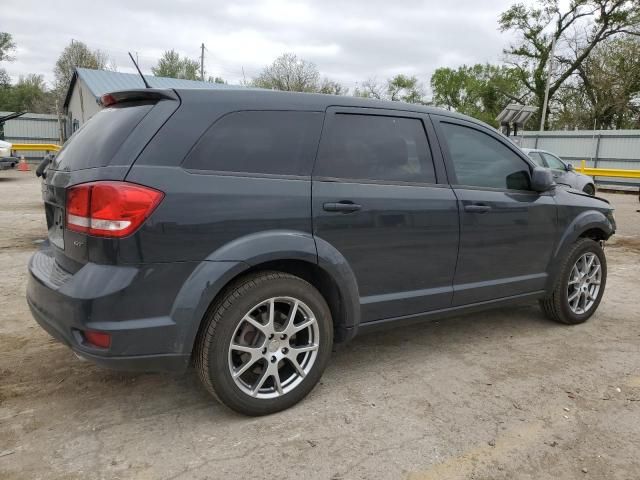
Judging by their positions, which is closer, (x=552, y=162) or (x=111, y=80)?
(x=552, y=162)

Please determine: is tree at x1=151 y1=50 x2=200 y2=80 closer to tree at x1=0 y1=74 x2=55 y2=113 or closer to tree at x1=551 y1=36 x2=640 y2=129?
tree at x1=0 y1=74 x2=55 y2=113

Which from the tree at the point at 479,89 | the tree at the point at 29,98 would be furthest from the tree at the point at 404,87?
the tree at the point at 29,98

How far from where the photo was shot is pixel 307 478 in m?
2.33

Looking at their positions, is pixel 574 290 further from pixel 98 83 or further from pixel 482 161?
pixel 98 83

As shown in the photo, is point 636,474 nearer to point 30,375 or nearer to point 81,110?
point 30,375

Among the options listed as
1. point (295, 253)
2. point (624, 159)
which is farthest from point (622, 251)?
point (624, 159)

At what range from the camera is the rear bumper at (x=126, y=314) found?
2.37m

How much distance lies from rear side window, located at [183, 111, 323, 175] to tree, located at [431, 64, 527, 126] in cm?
4084

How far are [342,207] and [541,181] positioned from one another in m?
1.82

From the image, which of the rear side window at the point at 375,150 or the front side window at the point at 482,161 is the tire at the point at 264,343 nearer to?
the rear side window at the point at 375,150

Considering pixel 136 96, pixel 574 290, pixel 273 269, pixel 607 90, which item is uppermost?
pixel 607 90

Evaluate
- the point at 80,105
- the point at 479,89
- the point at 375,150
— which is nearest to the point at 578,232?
the point at 375,150

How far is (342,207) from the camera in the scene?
9.75 ft

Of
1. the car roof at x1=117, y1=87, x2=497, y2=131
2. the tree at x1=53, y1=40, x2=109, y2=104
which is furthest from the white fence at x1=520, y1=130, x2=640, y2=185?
the tree at x1=53, y1=40, x2=109, y2=104
